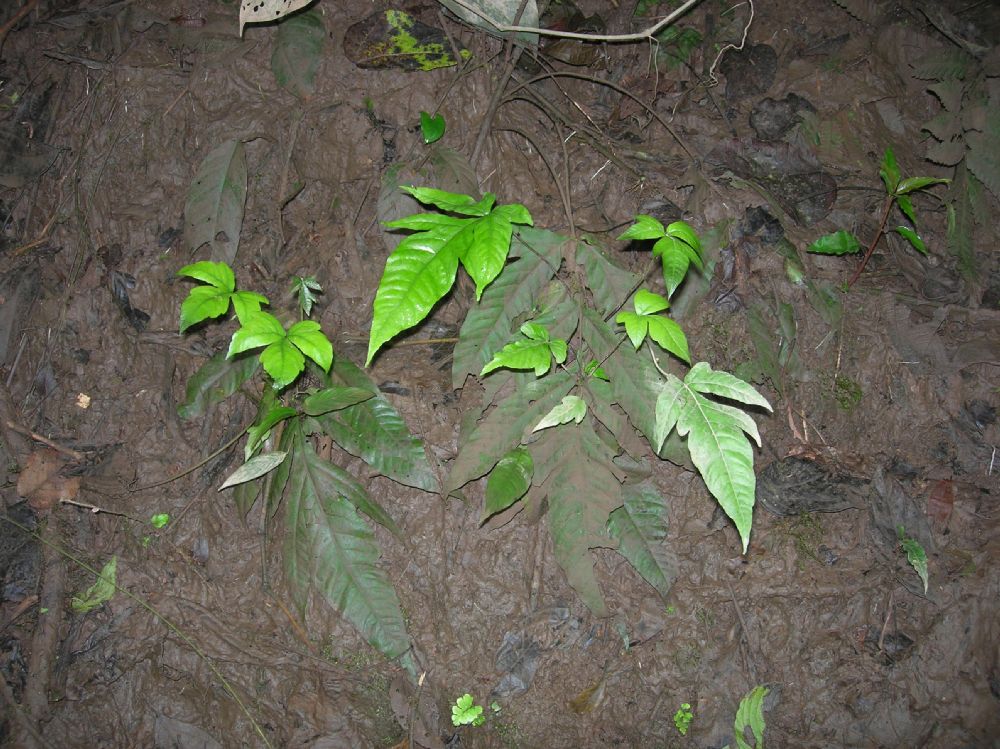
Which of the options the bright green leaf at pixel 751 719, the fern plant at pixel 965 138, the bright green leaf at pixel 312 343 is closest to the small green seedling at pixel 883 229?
the fern plant at pixel 965 138

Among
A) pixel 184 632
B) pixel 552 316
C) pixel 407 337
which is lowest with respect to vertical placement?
pixel 184 632

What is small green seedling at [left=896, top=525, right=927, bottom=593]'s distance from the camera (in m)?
2.22

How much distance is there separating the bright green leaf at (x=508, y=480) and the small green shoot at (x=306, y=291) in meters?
0.86

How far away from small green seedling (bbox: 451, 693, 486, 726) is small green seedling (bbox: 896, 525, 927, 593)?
154 cm

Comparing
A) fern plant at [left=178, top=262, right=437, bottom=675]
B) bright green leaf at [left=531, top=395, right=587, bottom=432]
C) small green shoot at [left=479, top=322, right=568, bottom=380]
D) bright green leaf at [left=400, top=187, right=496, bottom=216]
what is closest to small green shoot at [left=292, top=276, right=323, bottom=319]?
fern plant at [left=178, top=262, right=437, bottom=675]

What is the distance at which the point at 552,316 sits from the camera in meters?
2.08

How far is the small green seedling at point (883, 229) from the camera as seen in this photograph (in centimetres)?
232

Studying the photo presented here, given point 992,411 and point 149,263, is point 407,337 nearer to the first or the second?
point 149,263

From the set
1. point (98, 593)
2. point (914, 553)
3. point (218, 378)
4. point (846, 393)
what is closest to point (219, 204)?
point (218, 378)

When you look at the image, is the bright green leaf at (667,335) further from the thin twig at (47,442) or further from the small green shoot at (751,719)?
the thin twig at (47,442)

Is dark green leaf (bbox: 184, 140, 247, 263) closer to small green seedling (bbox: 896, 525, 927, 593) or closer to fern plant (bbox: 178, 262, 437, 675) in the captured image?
fern plant (bbox: 178, 262, 437, 675)

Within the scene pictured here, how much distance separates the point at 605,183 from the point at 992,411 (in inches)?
65.4

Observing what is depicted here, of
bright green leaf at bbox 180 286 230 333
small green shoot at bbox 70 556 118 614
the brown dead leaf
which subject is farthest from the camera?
the brown dead leaf

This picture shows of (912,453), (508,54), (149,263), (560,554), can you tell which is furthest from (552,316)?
(149,263)
